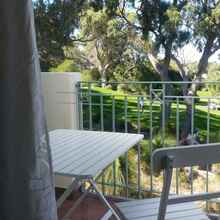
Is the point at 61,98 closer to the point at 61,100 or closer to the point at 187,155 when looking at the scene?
the point at 61,100

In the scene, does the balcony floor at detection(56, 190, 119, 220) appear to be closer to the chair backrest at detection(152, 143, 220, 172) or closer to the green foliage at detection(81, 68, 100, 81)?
the chair backrest at detection(152, 143, 220, 172)

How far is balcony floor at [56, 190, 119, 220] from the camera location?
2684mm

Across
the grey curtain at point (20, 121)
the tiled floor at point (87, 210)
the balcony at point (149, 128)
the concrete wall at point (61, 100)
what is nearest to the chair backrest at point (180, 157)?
the grey curtain at point (20, 121)

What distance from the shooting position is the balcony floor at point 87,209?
268 cm

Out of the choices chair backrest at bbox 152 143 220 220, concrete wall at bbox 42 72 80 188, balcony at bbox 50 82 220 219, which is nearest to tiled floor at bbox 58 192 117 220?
balcony at bbox 50 82 220 219

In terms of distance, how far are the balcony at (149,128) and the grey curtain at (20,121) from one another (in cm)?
122

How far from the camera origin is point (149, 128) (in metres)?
3.79

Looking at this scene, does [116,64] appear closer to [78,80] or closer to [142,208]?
[78,80]

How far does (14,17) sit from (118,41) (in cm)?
A: 1192

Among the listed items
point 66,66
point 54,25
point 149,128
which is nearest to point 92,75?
point 66,66

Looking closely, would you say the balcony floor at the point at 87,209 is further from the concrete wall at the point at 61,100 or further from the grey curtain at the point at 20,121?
the grey curtain at the point at 20,121

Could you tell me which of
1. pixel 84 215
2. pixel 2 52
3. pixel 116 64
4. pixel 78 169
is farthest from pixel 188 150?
pixel 116 64

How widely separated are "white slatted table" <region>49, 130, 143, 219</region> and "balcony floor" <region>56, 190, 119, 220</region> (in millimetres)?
655

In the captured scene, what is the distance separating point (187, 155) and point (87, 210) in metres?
1.70
